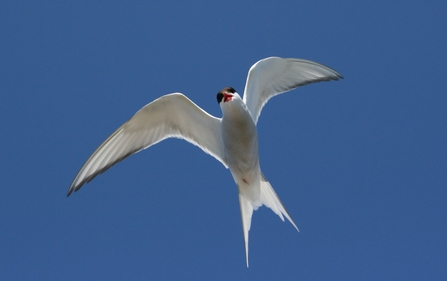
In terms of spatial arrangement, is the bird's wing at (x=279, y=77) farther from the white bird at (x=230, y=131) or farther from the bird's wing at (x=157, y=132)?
the bird's wing at (x=157, y=132)

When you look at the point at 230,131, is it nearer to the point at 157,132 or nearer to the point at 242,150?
the point at 242,150

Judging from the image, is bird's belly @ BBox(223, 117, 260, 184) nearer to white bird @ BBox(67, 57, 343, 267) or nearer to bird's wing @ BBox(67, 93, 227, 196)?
white bird @ BBox(67, 57, 343, 267)

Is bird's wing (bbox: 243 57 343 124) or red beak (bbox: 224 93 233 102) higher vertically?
bird's wing (bbox: 243 57 343 124)

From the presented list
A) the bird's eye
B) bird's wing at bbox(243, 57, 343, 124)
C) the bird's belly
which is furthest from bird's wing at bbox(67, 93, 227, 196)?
bird's wing at bbox(243, 57, 343, 124)

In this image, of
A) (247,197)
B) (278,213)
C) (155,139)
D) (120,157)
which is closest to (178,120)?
(155,139)

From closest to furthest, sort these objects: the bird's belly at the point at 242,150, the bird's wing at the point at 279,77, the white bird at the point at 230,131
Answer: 1. the bird's belly at the point at 242,150
2. the white bird at the point at 230,131
3. the bird's wing at the point at 279,77

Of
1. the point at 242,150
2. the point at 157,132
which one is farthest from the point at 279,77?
the point at 157,132

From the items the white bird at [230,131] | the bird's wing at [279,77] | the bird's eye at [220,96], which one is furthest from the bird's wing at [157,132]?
the bird's wing at [279,77]
